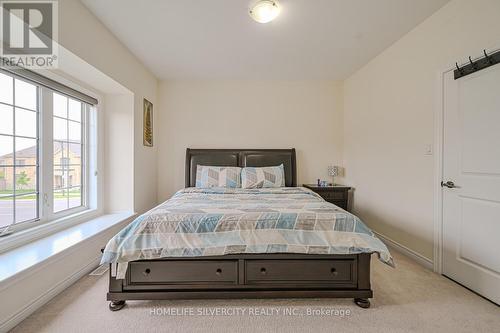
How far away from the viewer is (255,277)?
1.71 metres

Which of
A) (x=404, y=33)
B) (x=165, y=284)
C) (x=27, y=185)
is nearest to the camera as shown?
(x=165, y=284)

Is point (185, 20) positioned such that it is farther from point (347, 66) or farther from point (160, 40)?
point (347, 66)

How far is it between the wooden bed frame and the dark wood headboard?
6.55 feet

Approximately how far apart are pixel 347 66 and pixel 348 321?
10.5 ft

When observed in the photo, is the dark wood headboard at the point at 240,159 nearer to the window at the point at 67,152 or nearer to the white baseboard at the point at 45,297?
the window at the point at 67,152

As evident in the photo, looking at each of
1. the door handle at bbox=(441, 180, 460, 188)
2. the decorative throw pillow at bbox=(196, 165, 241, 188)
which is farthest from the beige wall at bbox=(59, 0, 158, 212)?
the door handle at bbox=(441, 180, 460, 188)

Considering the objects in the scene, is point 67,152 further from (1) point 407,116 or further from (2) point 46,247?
(1) point 407,116

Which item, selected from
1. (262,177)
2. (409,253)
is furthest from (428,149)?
(262,177)

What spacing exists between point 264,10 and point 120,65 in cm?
178

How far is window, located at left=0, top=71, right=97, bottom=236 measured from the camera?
5.82 feet

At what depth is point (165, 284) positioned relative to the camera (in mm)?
1688

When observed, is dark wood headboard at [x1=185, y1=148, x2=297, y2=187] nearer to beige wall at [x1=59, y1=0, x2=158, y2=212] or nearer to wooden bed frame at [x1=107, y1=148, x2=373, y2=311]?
beige wall at [x1=59, y1=0, x2=158, y2=212]

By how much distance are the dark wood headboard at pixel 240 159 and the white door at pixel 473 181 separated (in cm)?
197

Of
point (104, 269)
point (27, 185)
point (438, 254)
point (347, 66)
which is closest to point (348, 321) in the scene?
point (438, 254)
